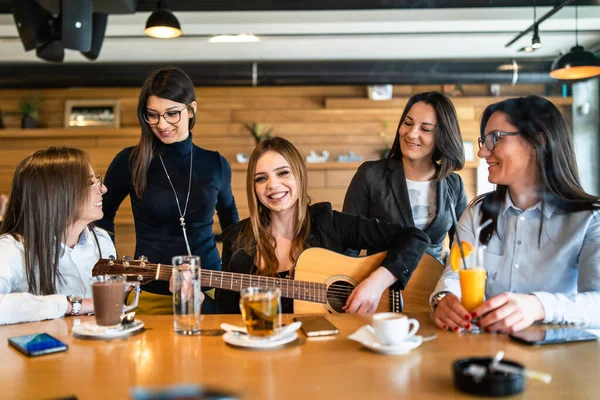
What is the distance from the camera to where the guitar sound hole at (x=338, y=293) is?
Result: 90.1 inches

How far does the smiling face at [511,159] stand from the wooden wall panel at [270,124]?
5.15 metres

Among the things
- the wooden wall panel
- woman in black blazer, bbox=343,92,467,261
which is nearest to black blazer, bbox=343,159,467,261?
woman in black blazer, bbox=343,92,467,261

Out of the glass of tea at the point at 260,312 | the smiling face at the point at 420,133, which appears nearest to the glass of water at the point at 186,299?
the glass of tea at the point at 260,312

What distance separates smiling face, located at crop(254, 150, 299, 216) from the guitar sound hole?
360 millimetres

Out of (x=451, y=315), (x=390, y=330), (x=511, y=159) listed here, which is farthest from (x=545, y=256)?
(x=390, y=330)

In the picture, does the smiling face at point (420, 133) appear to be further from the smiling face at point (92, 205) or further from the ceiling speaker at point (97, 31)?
the ceiling speaker at point (97, 31)

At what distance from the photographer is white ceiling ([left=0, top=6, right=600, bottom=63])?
18.6 ft

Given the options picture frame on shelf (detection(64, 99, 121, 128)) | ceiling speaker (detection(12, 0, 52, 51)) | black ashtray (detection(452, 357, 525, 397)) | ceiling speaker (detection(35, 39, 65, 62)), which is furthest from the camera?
picture frame on shelf (detection(64, 99, 121, 128))

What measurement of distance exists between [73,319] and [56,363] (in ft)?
1.61

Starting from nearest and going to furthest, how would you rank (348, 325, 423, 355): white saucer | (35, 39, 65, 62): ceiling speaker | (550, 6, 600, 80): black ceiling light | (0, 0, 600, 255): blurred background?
(348, 325, 423, 355): white saucer, (35, 39, 65, 62): ceiling speaker, (0, 0, 600, 255): blurred background, (550, 6, 600, 80): black ceiling light

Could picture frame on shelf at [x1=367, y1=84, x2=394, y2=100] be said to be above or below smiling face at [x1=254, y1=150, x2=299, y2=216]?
above

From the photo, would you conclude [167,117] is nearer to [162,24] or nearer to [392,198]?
[392,198]

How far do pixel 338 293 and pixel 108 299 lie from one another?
97cm

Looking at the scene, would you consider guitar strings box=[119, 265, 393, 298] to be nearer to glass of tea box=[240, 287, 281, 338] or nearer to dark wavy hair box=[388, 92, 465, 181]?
glass of tea box=[240, 287, 281, 338]
